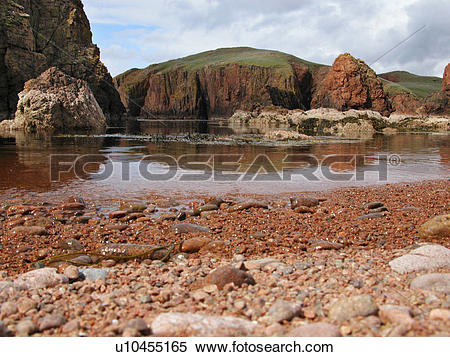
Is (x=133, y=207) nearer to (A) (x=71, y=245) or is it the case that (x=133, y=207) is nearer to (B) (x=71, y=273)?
(A) (x=71, y=245)

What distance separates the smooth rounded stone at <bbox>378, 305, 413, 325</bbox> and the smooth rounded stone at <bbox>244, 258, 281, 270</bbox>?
1505mm

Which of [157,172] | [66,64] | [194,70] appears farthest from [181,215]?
[194,70]

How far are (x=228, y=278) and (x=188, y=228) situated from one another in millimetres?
2192

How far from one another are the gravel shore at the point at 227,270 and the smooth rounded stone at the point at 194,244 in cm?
1

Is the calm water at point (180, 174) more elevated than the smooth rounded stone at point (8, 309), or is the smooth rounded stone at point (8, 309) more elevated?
the calm water at point (180, 174)

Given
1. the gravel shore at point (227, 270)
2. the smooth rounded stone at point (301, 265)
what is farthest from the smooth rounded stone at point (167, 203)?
the smooth rounded stone at point (301, 265)

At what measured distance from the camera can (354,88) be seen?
68000 mm

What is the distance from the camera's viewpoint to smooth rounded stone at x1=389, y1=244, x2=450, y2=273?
388 centimetres

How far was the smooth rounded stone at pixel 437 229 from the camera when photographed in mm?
5180

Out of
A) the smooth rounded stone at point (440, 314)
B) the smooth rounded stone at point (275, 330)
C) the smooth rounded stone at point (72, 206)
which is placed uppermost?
the smooth rounded stone at point (72, 206)

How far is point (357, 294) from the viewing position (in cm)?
323

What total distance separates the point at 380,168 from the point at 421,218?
7.34 m

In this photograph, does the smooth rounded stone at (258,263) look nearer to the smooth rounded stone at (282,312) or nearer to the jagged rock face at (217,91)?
the smooth rounded stone at (282,312)
